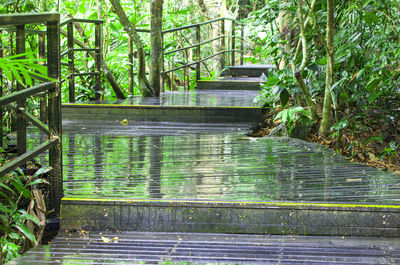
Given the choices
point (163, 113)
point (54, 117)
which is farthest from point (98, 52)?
point (54, 117)

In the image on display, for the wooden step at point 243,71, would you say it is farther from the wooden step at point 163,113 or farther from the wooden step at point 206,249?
the wooden step at point 206,249

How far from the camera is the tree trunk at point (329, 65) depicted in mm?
4328

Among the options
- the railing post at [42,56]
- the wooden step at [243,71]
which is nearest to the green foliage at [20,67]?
the railing post at [42,56]

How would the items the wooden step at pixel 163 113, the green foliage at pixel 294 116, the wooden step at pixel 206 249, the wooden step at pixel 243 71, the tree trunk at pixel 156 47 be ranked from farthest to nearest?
the wooden step at pixel 243 71, the tree trunk at pixel 156 47, the wooden step at pixel 163 113, the green foliage at pixel 294 116, the wooden step at pixel 206 249

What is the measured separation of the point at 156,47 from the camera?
24.3ft

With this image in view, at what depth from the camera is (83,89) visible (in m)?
6.97

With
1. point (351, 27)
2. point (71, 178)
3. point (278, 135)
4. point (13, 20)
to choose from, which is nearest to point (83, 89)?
point (278, 135)

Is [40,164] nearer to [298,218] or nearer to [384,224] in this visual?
[298,218]

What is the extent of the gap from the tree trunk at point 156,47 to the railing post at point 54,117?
186 inches

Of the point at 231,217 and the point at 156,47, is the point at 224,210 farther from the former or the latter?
the point at 156,47

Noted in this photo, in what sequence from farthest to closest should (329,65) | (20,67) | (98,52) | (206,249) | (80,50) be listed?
(98,52) < (80,50) < (329,65) < (206,249) < (20,67)

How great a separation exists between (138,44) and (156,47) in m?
0.46

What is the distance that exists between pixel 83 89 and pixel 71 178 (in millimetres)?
4057

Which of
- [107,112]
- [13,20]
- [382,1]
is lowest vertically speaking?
[107,112]
